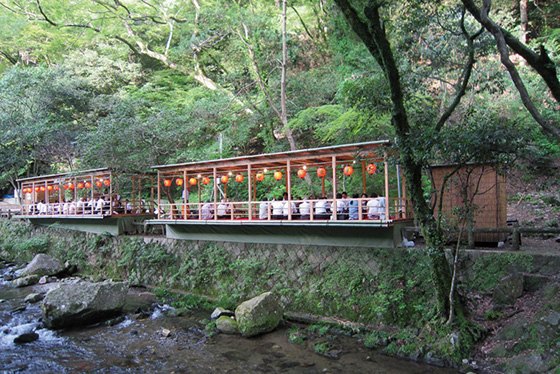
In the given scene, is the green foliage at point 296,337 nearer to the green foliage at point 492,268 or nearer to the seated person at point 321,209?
the seated person at point 321,209

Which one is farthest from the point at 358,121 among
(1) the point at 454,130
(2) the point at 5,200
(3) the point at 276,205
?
(2) the point at 5,200

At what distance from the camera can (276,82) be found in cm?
2083

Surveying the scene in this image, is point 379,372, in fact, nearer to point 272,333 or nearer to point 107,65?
point 272,333

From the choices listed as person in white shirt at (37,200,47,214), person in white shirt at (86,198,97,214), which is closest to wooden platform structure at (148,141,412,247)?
person in white shirt at (86,198,97,214)

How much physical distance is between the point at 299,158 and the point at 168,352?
22.7ft

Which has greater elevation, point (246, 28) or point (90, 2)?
point (90, 2)

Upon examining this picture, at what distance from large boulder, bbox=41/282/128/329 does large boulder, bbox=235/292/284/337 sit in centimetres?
431

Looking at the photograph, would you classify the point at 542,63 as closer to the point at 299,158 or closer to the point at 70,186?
the point at 299,158

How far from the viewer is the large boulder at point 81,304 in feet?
36.2

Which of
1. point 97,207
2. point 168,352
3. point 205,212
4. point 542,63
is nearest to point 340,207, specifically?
point 205,212

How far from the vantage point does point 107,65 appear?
90.2ft

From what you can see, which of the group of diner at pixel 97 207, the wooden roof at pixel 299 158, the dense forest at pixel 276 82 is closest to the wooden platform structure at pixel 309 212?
the wooden roof at pixel 299 158

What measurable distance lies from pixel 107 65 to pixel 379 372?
91.0 ft

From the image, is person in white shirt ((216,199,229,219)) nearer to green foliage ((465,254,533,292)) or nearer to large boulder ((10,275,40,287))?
green foliage ((465,254,533,292))
